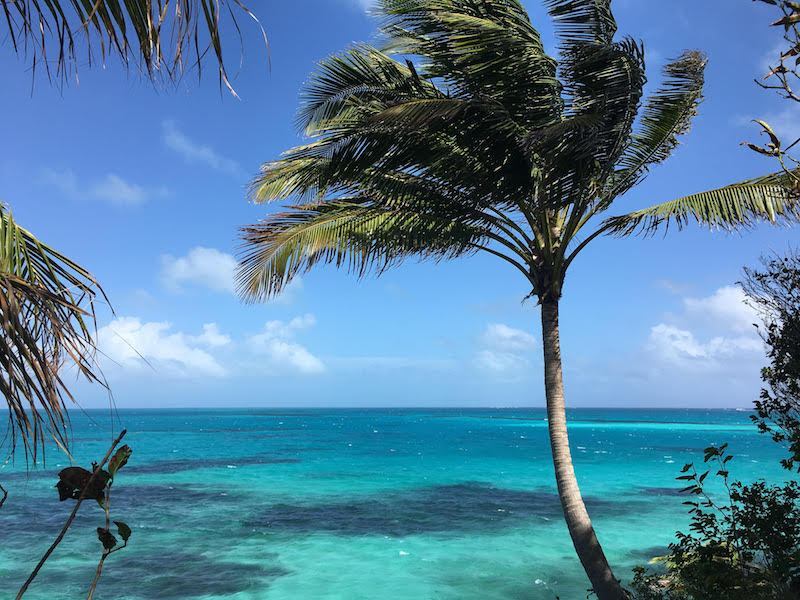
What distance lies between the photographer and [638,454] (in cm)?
4953

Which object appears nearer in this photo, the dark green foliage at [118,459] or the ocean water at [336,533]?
the dark green foliage at [118,459]

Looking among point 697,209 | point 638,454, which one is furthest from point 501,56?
point 638,454

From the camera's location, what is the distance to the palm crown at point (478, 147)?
7105mm

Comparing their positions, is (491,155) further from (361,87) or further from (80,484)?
(80,484)

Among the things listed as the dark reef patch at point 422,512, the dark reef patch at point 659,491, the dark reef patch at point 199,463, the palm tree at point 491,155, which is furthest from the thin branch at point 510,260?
the dark reef patch at point 199,463

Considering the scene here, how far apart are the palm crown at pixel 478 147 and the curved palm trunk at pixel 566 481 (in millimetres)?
625

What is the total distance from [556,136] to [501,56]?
52.6 inches

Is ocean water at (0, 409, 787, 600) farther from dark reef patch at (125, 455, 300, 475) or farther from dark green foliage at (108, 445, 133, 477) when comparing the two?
dark green foliage at (108, 445, 133, 477)

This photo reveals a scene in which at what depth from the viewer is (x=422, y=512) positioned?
21.6 metres

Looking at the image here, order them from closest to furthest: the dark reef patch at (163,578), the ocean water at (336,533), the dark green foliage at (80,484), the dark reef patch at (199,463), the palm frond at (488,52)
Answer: the dark green foliage at (80,484) → the palm frond at (488,52) → the dark reef patch at (163,578) → the ocean water at (336,533) → the dark reef patch at (199,463)

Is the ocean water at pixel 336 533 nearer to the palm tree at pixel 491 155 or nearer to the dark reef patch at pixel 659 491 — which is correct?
the dark reef patch at pixel 659 491

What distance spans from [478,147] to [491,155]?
0.67 ft

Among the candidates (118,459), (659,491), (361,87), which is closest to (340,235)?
(361,87)

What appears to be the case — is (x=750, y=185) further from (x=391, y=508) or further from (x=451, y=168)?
(x=391, y=508)
